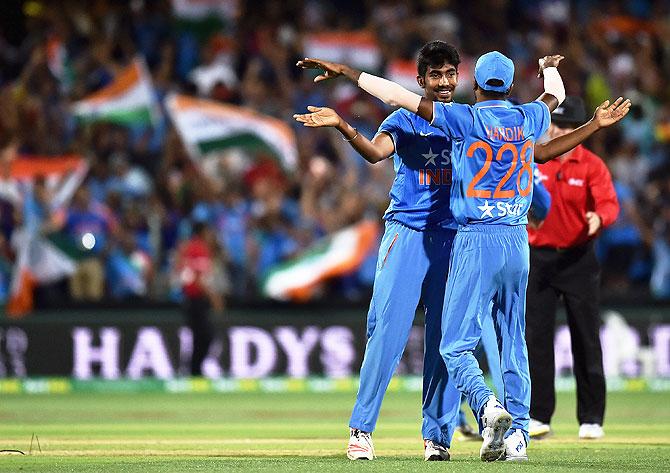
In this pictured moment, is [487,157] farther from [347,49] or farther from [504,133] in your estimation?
[347,49]

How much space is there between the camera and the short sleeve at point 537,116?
8.92m

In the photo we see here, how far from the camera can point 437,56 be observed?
30.3ft

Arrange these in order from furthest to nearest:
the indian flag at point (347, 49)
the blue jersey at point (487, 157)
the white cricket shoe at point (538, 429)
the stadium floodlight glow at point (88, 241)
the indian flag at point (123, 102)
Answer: the indian flag at point (347, 49) → the indian flag at point (123, 102) → the stadium floodlight glow at point (88, 241) → the white cricket shoe at point (538, 429) → the blue jersey at point (487, 157)

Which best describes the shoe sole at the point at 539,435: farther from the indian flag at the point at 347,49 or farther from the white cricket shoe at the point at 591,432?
the indian flag at the point at 347,49

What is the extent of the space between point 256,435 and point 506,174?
417 centimetres

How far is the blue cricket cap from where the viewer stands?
29.1 ft

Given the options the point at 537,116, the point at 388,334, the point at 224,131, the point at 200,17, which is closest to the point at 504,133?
the point at 537,116

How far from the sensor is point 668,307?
18.8 m

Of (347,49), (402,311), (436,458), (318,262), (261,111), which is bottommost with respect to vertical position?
(436,458)

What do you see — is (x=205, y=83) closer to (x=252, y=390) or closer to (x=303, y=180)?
(x=303, y=180)

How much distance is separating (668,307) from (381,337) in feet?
33.5

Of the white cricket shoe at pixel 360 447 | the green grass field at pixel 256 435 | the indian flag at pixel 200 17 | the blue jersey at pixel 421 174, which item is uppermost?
the indian flag at pixel 200 17

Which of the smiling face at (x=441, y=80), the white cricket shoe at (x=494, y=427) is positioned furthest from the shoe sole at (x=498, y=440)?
the smiling face at (x=441, y=80)

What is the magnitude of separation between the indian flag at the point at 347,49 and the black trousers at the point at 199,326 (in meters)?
5.21
